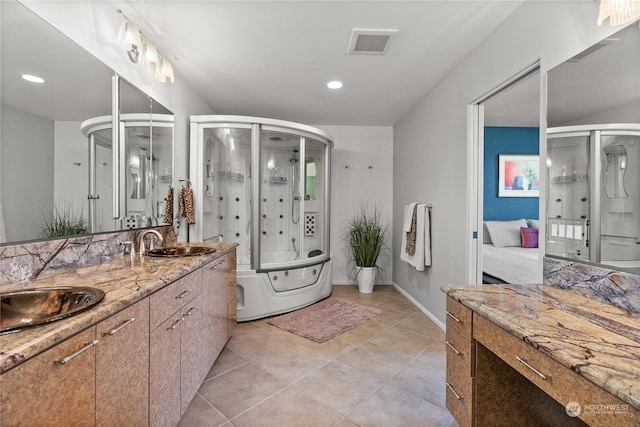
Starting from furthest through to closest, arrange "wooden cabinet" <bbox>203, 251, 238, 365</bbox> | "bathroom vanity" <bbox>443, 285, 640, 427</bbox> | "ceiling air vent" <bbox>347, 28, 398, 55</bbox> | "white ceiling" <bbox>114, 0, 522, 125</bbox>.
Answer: "ceiling air vent" <bbox>347, 28, 398, 55</bbox>, "wooden cabinet" <bbox>203, 251, 238, 365</bbox>, "white ceiling" <bbox>114, 0, 522, 125</bbox>, "bathroom vanity" <bbox>443, 285, 640, 427</bbox>

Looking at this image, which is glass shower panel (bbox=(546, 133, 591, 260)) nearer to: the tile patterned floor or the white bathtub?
the tile patterned floor

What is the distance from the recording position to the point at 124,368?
1096mm

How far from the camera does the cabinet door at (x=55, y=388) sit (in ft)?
2.24

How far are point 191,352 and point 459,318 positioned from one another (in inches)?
58.8

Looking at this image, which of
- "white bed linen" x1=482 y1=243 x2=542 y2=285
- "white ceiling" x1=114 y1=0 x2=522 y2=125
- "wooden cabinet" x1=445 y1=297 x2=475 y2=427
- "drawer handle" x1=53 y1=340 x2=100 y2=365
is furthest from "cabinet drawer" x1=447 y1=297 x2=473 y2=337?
"white bed linen" x1=482 y1=243 x2=542 y2=285

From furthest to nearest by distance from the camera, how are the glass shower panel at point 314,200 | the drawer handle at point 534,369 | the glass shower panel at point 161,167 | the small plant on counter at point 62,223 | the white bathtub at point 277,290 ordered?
the glass shower panel at point 314,200 < the white bathtub at point 277,290 < the glass shower panel at point 161,167 < the small plant on counter at point 62,223 < the drawer handle at point 534,369

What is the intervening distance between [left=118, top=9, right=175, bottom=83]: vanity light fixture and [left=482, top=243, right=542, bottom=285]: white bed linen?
13.1 feet

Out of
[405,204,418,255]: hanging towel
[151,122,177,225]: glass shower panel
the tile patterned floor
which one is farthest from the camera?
[405,204,418,255]: hanging towel

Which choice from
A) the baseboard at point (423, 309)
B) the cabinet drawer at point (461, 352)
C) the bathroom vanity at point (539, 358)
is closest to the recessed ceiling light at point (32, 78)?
the bathroom vanity at point (539, 358)

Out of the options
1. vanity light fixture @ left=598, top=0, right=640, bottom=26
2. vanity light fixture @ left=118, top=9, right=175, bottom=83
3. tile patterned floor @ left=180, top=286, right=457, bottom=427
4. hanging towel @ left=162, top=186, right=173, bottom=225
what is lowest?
tile patterned floor @ left=180, top=286, right=457, bottom=427

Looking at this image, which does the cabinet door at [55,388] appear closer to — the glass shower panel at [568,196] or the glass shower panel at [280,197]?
the glass shower panel at [568,196]

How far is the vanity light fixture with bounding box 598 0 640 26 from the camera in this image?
117 centimetres

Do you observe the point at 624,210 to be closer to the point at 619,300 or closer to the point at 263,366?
the point at 619,300

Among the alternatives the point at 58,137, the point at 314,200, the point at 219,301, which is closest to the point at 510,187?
the point at 314,200
